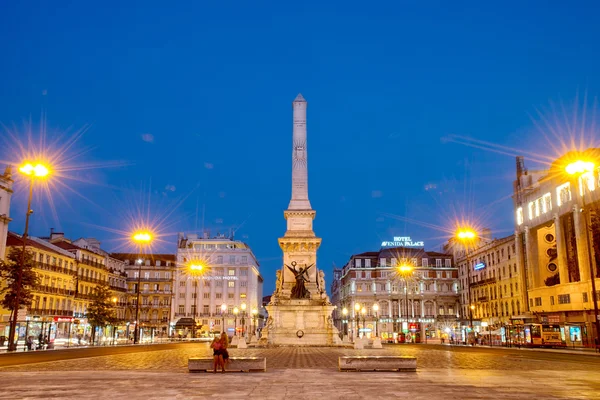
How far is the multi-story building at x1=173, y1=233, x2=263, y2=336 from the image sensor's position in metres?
103

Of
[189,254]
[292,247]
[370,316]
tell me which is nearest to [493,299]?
[370,316]

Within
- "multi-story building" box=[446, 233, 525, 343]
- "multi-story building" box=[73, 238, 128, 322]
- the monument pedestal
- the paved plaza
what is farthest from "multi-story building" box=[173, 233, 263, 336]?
the paved plaza

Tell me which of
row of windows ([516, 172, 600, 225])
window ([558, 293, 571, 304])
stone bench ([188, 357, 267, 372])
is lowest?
stone bench ([188, 357, 267, 372])

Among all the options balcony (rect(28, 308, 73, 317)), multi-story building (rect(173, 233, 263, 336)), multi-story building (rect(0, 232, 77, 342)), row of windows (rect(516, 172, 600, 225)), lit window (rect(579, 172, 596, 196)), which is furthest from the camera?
multi-story building (rect(173, 233, 263, 336))

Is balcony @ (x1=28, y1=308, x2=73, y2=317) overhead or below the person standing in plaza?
overhead

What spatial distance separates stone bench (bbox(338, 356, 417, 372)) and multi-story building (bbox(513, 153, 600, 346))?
3514 centimetres

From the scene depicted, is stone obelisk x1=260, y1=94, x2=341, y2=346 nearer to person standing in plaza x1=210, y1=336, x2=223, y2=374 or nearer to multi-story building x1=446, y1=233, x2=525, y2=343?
multi-story building x1=446, y1=233, x2=525, y2=343

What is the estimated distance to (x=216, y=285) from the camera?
4195 inches

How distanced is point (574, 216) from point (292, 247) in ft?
97.7

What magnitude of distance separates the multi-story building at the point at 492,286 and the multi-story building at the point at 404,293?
112 inches

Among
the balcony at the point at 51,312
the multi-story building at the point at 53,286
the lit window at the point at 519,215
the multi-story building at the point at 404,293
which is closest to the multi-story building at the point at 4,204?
the multi-story building at the point at 53,286

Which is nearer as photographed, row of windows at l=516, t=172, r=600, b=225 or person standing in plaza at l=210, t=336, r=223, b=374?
person standing in plaza at l=210, t=336, r=223, b=374

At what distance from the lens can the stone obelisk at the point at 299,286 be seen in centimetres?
4784

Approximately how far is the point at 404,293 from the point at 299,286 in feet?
195
